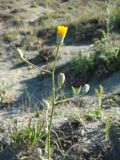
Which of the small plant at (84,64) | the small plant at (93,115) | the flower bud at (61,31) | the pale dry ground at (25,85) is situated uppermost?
the flower bud at (61,31)

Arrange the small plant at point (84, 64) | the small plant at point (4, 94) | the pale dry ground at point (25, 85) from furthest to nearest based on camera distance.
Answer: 1. the small plant at point (84, 64)
2. the small plant at point (4, 94)
3. the pale dry ground at point (25, 85)

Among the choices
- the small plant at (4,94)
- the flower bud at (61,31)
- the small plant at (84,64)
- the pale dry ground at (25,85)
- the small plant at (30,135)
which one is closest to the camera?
the flower bud at (61,31)

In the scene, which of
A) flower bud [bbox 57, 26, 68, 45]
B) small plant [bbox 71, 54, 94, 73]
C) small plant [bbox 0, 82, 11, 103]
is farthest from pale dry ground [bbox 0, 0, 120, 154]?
flower bud [bbox 57, 26, 68, 45]

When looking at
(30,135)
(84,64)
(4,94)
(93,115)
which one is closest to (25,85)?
(4,94)

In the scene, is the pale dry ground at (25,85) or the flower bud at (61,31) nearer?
the flower bud at (61,31)

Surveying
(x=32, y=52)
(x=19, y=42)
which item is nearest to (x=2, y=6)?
(x=19, y=42)

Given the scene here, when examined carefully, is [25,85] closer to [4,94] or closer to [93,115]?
[4,94]

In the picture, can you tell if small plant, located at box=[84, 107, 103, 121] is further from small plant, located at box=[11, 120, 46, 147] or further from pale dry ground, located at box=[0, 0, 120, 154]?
small plant, located at box=[11, 120, 46, 147]

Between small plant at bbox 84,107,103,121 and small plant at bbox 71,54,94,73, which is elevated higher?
small plant at bbox 84,107,103,121

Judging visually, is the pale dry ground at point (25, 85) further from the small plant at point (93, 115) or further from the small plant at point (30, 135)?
the small plant at point (30, 135)

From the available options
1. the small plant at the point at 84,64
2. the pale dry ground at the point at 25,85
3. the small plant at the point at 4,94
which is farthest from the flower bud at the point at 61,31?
the small plant at the point at 84,64

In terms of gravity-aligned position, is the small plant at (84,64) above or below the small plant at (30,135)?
below
